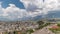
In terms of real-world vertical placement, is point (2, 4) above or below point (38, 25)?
above

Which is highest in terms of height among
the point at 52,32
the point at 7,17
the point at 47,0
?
the point at 47,0

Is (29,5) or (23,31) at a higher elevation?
(29,5)

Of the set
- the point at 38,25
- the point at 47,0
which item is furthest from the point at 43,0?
the point at 38,25

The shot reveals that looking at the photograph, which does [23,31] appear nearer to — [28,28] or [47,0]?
[28,28]

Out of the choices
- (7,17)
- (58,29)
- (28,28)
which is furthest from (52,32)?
(7,17)

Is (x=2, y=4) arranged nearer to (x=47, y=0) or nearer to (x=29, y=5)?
(x=29, y=5)

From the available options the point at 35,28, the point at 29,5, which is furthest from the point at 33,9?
the point at 35,28

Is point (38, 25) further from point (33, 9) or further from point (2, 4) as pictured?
point (2, 4)
